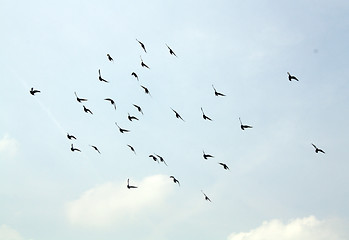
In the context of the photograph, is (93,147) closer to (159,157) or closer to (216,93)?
(159,157)

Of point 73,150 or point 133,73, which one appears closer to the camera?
point 133,73

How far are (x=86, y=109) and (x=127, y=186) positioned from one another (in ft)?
48.1

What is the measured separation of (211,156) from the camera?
61.7m

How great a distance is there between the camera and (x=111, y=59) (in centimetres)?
5972

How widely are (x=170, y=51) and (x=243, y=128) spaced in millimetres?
17708

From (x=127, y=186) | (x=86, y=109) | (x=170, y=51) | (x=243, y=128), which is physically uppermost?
(x=170, y=51)

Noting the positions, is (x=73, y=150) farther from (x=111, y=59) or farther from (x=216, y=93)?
(x=216, y=93)

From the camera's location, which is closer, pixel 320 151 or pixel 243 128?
pixel 243 128

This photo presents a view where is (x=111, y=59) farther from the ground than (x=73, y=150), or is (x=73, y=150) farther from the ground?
(x=111, y=59)

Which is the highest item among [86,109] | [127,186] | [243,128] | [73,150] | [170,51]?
[170,51]

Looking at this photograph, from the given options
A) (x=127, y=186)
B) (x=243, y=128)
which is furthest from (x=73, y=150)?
(x=243, y=128)

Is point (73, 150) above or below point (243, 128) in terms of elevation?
above

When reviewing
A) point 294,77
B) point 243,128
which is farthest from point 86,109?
point 294,77

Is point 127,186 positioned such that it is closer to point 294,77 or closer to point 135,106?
point 135,106
